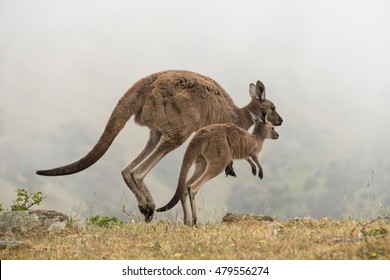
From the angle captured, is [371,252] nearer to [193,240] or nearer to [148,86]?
[193,240]

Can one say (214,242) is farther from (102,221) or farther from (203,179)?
(102,221)

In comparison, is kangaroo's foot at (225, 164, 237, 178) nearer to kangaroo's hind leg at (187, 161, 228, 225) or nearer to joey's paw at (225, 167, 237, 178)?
joey's paw at (225, 167, 237, 178)

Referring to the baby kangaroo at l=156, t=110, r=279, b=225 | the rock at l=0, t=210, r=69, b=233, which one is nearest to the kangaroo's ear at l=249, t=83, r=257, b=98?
the baby kangaroo at l=156, t=110, r=279, b=225

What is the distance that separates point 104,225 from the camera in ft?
30.7

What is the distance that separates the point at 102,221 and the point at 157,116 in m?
1.71

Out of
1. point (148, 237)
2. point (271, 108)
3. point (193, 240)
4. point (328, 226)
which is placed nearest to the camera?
point (193, 240)

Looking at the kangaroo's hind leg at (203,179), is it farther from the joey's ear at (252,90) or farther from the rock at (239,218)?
the joey's ear at (252,90)

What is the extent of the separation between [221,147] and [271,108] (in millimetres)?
2596

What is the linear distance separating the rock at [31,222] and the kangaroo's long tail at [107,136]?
0.60 meters

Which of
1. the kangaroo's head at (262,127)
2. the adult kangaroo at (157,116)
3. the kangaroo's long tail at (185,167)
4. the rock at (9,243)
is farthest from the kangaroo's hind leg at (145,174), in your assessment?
the rock at (9,243)
